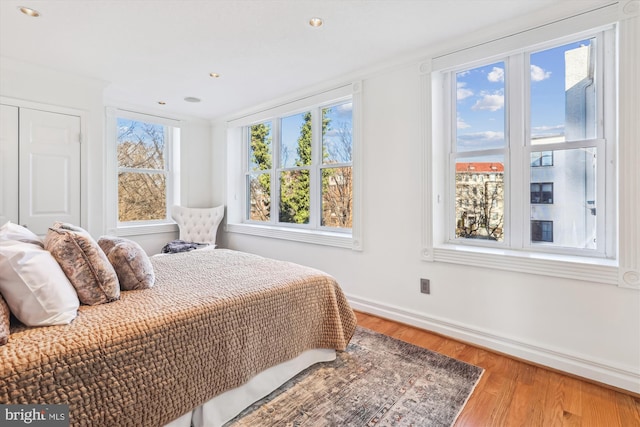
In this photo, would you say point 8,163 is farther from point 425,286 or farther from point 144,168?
point 425,286

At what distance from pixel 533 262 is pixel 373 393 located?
1.40 meters

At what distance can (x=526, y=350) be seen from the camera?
2.12 meters

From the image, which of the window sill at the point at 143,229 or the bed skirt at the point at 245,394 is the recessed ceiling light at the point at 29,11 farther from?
the bed skirt at the point at 245,394

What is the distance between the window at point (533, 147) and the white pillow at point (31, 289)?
2.63 meters

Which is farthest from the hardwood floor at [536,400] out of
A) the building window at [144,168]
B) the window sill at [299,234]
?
the building window at [144,168]

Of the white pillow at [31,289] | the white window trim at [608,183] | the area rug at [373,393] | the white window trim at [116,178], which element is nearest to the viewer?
the white pillow at [31,289]

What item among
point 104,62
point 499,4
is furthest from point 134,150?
point 499,4

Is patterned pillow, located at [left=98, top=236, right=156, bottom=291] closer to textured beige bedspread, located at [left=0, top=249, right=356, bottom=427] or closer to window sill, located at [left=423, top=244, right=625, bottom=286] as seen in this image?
textured beige bedspread, located at [left=0, top=249, right=356, bottom=427]

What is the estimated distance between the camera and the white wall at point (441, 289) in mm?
1861

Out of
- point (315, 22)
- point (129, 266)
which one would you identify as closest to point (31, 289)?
point (129, 266)

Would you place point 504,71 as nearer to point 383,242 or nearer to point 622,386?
point 383,242

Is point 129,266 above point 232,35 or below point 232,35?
below

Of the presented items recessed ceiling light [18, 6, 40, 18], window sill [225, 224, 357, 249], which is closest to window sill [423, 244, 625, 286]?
window sill [225, 224, 357, 249]

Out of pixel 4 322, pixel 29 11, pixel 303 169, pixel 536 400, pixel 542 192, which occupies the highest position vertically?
pixel 29 11
